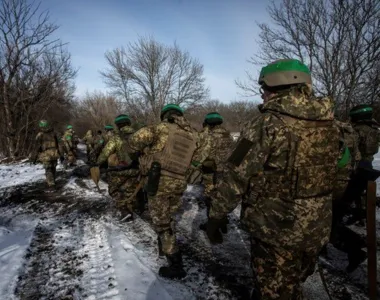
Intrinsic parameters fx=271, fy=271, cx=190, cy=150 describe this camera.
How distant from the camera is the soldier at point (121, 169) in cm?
543

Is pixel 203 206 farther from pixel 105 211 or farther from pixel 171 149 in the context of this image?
pixel 171 149

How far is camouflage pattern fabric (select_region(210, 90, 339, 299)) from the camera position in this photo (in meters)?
1.92

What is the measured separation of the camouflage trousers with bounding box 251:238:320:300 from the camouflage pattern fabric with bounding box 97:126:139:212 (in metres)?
3.63

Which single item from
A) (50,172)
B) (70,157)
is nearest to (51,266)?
(50,172)

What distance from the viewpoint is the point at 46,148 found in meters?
8.38

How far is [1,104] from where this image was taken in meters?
15.8

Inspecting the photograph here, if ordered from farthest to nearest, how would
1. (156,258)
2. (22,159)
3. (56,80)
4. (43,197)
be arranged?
(56,80)
(22,159)
(43,197)
(156,258)

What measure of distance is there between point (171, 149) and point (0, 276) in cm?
248

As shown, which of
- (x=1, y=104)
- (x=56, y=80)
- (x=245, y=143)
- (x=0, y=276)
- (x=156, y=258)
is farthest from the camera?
(x=56, y=80)

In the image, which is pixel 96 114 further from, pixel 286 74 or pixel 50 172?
pixel 286 74

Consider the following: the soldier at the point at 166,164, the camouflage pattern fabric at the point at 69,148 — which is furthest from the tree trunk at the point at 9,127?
the soldier at the point at 166,164

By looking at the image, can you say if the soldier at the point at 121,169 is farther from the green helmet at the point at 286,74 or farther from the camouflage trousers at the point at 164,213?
the green helmet at the point at 286,74

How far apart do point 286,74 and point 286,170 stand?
710 millimetres

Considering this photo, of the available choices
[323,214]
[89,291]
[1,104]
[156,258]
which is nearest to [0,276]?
[89,291]
